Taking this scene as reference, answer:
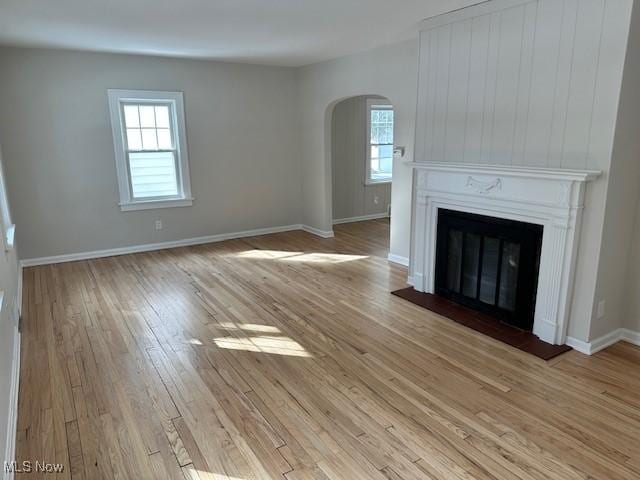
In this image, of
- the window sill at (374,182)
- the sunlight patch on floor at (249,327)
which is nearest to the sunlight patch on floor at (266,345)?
the sunlight patch on floor at (249,327)

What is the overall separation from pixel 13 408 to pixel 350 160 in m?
6.14

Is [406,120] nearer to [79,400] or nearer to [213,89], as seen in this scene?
[213,89]

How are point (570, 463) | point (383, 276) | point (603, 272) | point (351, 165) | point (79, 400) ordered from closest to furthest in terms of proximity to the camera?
point (570, 463)
point (79, 400)
point (603, 272)
point (383, 276)
point (351, 165)

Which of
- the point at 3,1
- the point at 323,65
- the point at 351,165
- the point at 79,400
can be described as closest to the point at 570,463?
the point at 79,400

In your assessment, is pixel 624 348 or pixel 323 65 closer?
pixel 624 348

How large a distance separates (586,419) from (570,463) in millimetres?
426

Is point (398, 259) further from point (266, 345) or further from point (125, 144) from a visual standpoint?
point (125, 144)

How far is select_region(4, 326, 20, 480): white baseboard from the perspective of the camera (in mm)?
2029

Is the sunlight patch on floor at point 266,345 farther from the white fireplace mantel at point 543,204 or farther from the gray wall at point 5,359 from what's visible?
the white fireplace mantel at point 543,204

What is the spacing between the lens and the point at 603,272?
9.92 ft

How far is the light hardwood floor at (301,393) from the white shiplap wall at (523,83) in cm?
149

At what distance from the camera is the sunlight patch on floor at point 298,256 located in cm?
548

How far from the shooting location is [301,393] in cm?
264

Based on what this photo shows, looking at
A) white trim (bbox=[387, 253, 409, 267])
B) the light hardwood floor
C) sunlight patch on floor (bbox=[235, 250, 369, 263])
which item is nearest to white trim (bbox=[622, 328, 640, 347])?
the light hardwood floor
